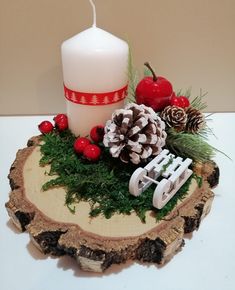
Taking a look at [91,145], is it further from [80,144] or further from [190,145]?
[190,145]

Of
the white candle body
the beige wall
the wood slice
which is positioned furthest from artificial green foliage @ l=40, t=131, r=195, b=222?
the beige wall

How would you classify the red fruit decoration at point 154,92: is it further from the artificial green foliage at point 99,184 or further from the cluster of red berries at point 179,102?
the artificial green foliage at point 99,184

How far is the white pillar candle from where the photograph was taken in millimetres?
671

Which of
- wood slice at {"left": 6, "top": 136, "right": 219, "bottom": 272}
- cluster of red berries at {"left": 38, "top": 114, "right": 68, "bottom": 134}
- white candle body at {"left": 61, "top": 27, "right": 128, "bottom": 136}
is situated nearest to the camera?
wood slice at {"left": 6, "top": 136, "right": 219, "bottom": 272}

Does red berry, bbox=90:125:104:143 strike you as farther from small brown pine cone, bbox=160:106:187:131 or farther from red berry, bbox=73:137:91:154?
small brown pine cone, bbox=160:106:187:131

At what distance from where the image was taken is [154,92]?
71 centimetres

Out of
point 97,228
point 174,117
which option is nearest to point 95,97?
point 174,117

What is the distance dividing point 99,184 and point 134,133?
124mm

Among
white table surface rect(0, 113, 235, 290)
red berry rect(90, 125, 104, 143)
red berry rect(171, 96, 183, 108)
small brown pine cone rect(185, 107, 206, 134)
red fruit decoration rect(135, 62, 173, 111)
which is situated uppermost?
red fruit decoration rect(135, 62, 173, 111)

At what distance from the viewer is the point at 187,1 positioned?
0.91 meters

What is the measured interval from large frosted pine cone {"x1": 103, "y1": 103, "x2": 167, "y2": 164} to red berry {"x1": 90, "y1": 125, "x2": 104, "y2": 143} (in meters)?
0.07

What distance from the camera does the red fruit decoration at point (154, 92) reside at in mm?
711

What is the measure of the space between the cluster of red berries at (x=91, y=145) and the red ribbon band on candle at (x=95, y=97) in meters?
0.06

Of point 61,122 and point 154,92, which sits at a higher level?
point 154,92
